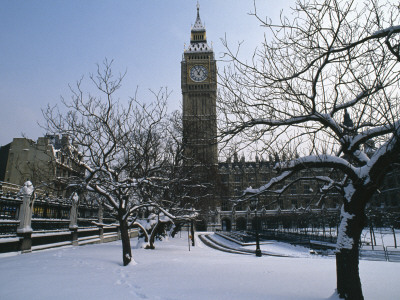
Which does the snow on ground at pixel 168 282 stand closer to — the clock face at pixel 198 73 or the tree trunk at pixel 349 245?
the tree trunk at pixel 349 245

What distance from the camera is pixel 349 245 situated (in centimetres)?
602

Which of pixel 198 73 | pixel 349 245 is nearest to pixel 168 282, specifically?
pixel 349 245

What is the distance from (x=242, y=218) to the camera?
66.3m

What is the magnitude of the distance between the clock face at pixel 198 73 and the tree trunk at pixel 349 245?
66.7 m

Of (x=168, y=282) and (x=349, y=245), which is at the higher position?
(x=349, y=245)

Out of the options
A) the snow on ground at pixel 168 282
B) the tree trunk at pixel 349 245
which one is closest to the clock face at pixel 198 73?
the snow on ground at pixel 168 282

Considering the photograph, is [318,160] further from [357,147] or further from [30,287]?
[30,287]

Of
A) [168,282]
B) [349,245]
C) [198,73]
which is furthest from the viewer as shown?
[198,73]

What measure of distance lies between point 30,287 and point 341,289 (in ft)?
25.7

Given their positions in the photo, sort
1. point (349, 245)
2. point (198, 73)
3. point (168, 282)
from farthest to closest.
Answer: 1. point (198, 73)
2. point (168, 282)
3. point (349, 245)

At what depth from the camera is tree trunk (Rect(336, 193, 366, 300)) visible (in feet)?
19.3

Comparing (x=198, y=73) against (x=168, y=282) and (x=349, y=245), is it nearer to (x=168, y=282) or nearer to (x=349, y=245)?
(x=168, y=282)

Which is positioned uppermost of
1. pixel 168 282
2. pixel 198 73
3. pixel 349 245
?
pixel 198 73

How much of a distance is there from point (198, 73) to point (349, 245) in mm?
69309
